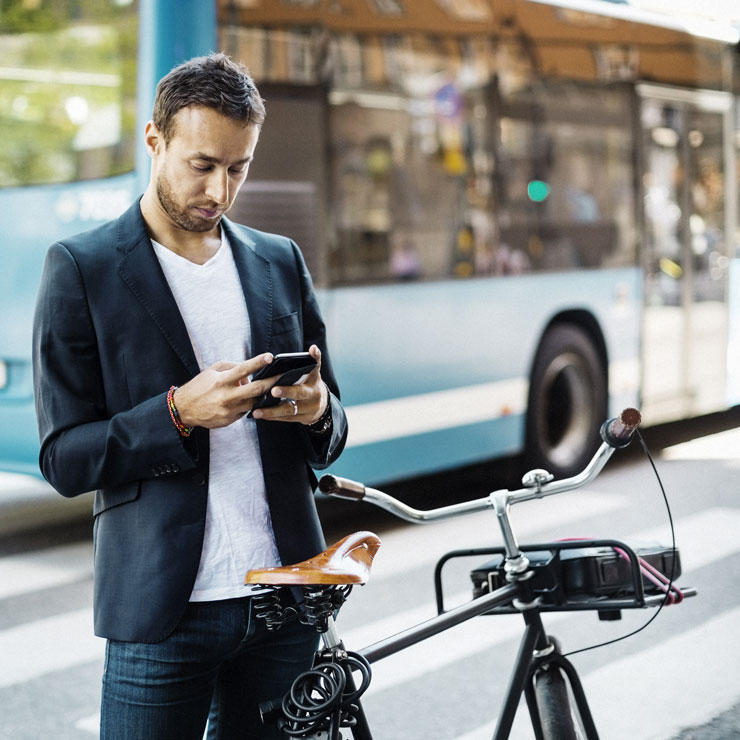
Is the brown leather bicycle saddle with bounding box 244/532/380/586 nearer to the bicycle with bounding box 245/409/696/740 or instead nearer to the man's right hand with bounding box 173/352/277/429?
the bicycle with bounding box 245/409/696/740

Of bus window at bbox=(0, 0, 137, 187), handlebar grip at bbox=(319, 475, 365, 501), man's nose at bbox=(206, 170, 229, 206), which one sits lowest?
handlebar grip at bbox=(319, 475, 365, 501)

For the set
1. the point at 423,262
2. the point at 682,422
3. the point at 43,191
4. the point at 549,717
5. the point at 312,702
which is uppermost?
the point at 43,191

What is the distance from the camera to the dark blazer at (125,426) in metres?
2.05

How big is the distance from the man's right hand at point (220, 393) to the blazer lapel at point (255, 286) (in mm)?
214

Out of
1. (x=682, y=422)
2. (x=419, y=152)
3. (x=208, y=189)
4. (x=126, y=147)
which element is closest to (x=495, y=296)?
(x=419, y=152)

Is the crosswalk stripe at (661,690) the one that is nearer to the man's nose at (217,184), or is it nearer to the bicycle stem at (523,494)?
the bicycle stem at (523,494)

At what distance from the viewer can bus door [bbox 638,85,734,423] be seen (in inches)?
373

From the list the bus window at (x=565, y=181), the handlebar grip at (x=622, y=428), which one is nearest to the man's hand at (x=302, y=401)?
the handlebar grip at (x=622, y=428)

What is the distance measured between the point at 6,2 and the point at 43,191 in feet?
3.38

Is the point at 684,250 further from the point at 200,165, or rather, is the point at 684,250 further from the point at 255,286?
the point at 200,165

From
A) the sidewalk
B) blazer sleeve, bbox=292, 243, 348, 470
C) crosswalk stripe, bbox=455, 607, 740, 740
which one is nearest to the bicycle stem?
blazer sleeve, bbox=292, 243, 348, 470

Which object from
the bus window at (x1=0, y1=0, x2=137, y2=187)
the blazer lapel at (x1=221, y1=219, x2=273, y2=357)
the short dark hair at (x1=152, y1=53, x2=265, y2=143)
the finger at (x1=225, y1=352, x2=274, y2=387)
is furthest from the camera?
the bus window at (x1=0, y1=0, x2=137, y2=187)

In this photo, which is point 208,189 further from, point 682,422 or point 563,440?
point 682,422

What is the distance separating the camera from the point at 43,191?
682cm
